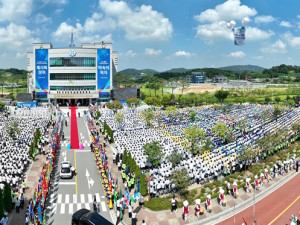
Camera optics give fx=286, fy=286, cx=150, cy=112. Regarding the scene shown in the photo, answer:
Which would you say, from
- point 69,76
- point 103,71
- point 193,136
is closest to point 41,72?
point 69,76

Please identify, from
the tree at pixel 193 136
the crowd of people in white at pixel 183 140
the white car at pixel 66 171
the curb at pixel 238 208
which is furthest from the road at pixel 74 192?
the tree at pixel 193 136

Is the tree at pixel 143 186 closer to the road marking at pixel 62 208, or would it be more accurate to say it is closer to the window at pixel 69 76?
the road marking at pixel 62 208

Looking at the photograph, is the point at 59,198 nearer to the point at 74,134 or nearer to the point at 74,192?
the point at 74,192

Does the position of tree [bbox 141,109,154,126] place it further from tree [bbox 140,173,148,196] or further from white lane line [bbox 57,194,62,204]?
white lane line [bbox 57,194,62,204]

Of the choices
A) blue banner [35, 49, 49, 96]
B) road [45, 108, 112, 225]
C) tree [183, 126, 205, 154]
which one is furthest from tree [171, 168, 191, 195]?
blue banner [35, 49, 49, 96]

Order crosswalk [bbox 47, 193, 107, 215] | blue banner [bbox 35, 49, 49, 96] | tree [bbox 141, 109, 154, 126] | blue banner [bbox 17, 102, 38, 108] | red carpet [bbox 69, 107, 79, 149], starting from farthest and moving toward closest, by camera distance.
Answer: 1. blue banner [bbox 35, 49, 49, 96]
2. blue banner [bbox 17, 102, 38, 108]
3. tree [bbox 141, 109, 154, 126]
4. red carpet [bbox 69, 107, 79, 149]
5. crosswalk [bbox 47, 193, 107, 215]

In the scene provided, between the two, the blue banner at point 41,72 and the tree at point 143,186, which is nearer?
the tree at point 143,186
